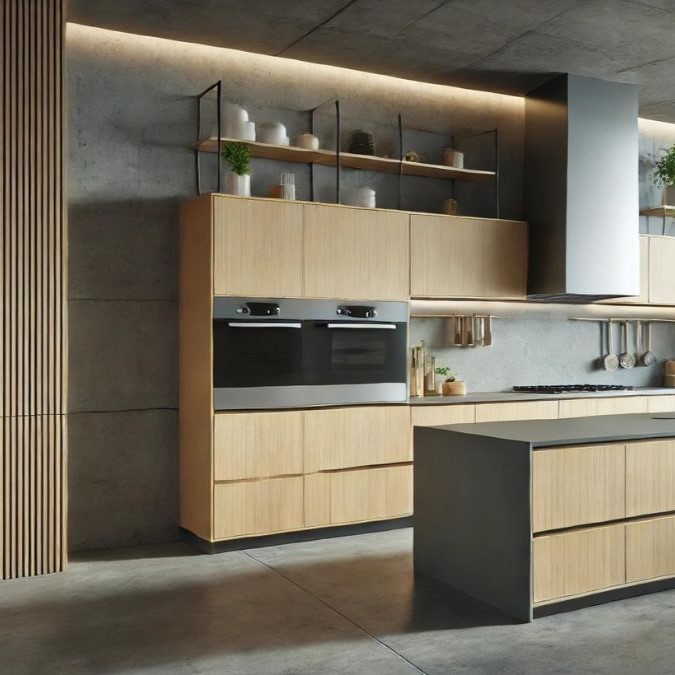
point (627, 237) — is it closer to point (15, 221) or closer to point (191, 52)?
point (191, 52)

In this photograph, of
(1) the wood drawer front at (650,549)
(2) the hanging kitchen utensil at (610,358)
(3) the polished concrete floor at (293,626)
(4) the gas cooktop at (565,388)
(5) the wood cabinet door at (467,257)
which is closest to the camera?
(3) the polished concrete floor at (293,626)

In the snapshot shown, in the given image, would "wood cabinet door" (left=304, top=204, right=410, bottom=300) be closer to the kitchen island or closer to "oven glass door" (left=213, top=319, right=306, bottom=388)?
"oven glass door" (left=213, top=319, right=306, bottom=388)

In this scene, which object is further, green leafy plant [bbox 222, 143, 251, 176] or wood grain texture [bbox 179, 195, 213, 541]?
green leafy plant [bbox 222, 143, 251, 176]

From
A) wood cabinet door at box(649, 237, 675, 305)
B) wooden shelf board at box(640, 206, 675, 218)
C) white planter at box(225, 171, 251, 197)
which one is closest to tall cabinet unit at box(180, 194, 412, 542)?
white planter at box(225, 171, 251, 197)

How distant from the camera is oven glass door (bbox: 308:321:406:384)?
5340 millimetres

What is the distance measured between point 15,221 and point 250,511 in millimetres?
2137

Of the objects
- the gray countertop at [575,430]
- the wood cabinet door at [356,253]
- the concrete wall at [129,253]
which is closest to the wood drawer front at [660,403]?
the gray countertop at [575,430]

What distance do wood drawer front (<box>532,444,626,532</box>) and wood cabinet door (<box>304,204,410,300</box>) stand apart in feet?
6.75

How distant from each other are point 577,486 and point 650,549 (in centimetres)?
60

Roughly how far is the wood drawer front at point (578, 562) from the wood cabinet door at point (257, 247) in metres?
2.28

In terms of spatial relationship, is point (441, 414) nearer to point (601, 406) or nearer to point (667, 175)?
point (601, 406)

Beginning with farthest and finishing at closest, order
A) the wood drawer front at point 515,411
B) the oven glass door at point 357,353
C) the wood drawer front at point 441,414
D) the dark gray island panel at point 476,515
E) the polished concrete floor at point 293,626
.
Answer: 1. the wood drawer front at point 515,411
2. the wood drawer front at point 441,414
3. the oven glass door at point 357,353
4. the dark gray island panel at point 476,515
5. the polished concrete floor at point 293,626

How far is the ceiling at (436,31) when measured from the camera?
15.6 feet

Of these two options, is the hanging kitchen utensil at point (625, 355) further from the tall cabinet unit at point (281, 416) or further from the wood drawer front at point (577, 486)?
the wood drawer front at point (577, 486)
